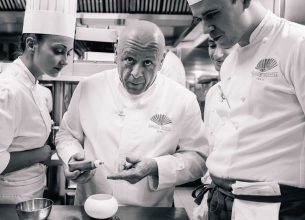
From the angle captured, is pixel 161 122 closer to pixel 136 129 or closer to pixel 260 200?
pixel 136 129

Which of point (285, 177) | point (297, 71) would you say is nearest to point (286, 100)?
point (297, 71)

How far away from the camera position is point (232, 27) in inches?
50.7

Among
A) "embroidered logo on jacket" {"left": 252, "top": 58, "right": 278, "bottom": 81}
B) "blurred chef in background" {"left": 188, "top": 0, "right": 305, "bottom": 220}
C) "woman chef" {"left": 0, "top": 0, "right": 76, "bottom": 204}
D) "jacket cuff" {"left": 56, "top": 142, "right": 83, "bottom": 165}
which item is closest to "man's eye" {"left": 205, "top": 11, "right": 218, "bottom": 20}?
"blurred chef in background" {"left": 188, "top": 0, "right": 305, "bottom": 220}

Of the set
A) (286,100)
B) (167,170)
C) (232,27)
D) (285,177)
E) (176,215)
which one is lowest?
(176,215)

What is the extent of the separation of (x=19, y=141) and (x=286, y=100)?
128 cm

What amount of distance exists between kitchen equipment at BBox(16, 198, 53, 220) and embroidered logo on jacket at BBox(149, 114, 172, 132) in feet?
2.17

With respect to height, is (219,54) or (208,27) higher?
(208,27)

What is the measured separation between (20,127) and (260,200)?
Result: 1182 millimetres

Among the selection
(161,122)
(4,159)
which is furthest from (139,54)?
(4,159)

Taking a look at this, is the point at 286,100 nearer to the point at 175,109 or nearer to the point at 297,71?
the point at 297,71

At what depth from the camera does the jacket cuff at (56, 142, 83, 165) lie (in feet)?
5.49

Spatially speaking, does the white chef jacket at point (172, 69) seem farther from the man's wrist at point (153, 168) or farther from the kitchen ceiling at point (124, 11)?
the man's wrist at point (153, 168)

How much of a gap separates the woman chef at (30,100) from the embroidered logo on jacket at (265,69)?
1067mm

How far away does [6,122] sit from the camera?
1484 mm
